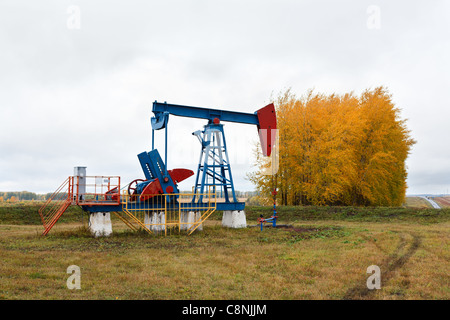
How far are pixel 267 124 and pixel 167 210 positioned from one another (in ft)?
18.5

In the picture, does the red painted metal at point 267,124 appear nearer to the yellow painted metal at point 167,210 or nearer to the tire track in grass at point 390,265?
the yellow painted metal at point 167,210

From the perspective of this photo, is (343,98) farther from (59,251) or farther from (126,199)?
(59,251)

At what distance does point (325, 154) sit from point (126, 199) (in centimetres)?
1459

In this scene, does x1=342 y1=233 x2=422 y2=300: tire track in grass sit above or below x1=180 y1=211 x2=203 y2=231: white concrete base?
below

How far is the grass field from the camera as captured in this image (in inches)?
234

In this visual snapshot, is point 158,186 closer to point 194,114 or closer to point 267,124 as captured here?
point 194,114

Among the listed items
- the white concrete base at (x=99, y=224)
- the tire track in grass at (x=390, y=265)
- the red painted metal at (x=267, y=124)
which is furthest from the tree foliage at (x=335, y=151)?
the white concrete base at (x=99, y=224)

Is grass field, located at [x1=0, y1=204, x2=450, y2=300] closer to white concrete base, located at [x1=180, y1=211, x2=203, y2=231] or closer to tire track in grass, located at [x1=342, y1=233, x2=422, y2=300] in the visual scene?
tire track in grass, located at [x1=342, y1=233, x2=422, y2=300]

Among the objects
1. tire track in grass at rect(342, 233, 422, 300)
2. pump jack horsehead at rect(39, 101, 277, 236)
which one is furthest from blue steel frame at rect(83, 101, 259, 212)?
tire track in grass at rect(342, 233, 422, 300)

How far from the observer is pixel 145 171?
44.0 ft

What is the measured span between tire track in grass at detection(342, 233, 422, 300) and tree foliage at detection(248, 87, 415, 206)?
10923 millimetres

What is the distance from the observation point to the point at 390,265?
7.97 m

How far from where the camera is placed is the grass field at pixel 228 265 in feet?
19.5
